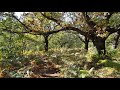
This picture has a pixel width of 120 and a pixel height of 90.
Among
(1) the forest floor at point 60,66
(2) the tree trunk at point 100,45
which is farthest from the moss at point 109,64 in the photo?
(2) the tree trunk at point 100,45

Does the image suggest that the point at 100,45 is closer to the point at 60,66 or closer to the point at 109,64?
the point at 109,64

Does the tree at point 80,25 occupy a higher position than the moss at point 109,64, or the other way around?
the tree at point 80,25

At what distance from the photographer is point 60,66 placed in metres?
7.92

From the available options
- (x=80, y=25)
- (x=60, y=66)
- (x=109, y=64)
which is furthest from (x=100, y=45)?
(x=60, y=66)

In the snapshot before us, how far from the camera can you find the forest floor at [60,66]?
7.34 meters

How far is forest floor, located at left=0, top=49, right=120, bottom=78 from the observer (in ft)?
24.1

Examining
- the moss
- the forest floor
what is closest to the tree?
the moss

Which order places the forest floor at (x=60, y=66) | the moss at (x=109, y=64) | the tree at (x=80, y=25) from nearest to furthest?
the forest floor at (x=60, y=66) → the moss at (x=109, y=64) → the tree at (x=80, y=25)

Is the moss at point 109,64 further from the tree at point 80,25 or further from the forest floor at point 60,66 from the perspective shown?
the tree at point 80,25

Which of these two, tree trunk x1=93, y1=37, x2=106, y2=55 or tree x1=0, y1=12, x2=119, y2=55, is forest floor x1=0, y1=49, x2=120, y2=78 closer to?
tree trunk x1=93, y1=37, x2=106, y2=55

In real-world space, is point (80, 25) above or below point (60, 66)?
above
